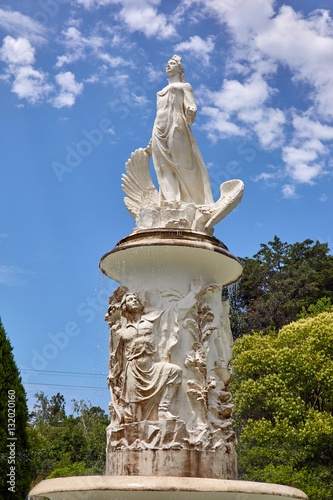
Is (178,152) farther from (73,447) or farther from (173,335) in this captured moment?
(73,447)

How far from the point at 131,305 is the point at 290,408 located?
1153cm

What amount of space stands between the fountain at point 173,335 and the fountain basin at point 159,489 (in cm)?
2

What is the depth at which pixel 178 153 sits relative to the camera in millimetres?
8812

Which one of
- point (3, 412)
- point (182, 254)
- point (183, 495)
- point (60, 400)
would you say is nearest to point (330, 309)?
point (3, 412)

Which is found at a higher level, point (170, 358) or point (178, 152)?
point (178, 152)

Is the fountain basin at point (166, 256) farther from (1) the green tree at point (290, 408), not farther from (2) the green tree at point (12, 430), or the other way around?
(1) the green tree at point (290, 408)

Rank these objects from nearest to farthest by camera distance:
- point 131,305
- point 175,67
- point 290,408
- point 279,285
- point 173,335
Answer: point 173,335 → point 131,305 → point 175,67 → point 290,408 → point 279,285

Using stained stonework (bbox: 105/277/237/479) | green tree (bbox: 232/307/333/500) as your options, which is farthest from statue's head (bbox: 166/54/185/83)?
green tree (bbox: 232/307/333/500)

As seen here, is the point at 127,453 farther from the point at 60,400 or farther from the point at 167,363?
the point at 60,400

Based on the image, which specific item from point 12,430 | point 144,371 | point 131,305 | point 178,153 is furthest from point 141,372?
point 12,430

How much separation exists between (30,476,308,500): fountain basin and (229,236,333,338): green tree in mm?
20188

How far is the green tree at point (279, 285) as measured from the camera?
27.2m

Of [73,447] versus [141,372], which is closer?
[141,372]

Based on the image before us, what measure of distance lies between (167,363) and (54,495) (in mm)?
2081
